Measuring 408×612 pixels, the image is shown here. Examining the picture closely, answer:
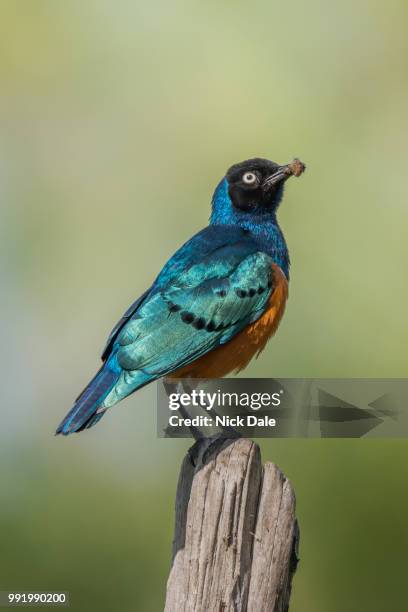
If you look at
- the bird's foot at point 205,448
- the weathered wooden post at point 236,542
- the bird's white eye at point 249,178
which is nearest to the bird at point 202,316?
the bird's white eye at point 249,178

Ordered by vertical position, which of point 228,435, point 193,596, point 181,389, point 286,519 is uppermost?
point 181,389

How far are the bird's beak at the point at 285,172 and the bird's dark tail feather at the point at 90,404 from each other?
236 centimetres

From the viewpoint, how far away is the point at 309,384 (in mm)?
7133

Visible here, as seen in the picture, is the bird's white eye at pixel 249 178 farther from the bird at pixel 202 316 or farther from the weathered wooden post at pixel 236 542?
the weathered wooden post at pixel 236 542

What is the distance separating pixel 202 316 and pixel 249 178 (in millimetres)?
1739

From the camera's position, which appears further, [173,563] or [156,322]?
[156,322]

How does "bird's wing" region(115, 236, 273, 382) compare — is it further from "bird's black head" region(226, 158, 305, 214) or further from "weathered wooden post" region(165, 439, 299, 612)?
"weathered wooden post" region(165, 439, 299, 612)

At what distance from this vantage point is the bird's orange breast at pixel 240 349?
6.75 metres

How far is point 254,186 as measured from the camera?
7852 millimetres

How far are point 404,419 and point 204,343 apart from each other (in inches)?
70.9

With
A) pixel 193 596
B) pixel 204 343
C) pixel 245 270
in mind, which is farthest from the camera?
pixel 245 270

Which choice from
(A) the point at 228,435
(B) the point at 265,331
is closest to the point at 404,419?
(B) the point at 265,331

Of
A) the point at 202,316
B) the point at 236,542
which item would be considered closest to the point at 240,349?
the point at 202,316

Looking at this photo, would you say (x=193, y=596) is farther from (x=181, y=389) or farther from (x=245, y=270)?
(x=245, y=270)
